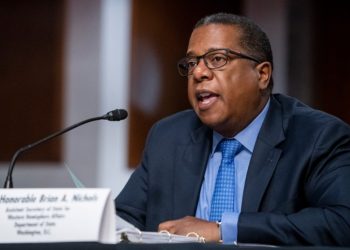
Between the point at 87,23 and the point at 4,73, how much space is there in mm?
705

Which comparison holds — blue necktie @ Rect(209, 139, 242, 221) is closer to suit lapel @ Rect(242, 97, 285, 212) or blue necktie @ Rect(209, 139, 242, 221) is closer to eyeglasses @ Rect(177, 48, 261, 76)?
suit lapel @ Rect(242, 97, 285, 212)

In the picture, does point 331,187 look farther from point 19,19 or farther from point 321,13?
point 19,19

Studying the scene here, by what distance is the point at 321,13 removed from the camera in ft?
17.8

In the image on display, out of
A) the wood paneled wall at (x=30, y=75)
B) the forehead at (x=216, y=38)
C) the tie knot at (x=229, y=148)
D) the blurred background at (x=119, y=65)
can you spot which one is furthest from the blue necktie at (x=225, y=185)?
the wood paneled wall at (x=30, y=75)

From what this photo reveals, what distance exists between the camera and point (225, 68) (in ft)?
8.93

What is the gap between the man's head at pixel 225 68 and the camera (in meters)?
2.72

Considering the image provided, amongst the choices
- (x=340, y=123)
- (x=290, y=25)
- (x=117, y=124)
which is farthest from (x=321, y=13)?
(x=340, y=123)

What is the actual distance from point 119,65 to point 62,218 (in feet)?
11.6

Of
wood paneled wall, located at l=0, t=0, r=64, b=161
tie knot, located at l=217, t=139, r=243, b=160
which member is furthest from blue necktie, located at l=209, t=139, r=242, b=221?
wood paneled wall, located at l=0, t=0, r=64, b=161

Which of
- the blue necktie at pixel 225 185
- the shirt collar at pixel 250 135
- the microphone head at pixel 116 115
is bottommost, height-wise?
the blue necktie at pixel 225 185

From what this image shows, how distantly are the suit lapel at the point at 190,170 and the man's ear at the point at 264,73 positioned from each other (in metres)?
0.25

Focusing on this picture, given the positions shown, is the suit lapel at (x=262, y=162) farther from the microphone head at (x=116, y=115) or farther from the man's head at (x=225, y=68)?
the microphone head at (x=116, y=115)

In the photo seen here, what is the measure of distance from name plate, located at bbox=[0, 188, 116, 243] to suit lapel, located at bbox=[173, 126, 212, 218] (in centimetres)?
76

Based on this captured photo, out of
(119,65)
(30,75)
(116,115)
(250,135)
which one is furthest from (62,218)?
(30,75)
